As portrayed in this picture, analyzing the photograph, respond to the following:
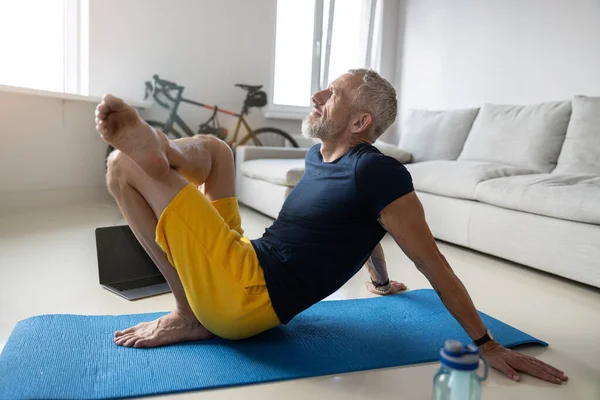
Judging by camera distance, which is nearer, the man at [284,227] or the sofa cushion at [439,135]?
the man at [284,227]

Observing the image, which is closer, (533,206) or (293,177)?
(533,206)

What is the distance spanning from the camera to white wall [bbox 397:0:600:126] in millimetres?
3545

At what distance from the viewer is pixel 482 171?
306 centimetres

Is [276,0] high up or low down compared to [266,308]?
up

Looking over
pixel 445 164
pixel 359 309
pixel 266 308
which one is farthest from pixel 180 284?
pixel 445 164

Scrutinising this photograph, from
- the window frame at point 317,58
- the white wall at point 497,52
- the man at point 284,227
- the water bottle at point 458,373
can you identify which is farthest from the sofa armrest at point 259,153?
the water bottle at point 458,373

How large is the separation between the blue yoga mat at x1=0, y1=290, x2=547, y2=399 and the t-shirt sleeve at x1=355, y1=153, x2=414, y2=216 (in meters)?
0.46

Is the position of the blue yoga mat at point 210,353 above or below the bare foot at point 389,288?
above

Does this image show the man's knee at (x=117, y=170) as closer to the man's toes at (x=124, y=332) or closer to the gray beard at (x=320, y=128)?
the man's toes at (x=124, y=332)

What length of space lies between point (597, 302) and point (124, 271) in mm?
1958

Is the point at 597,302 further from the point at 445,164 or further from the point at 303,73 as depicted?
the point at 303,73

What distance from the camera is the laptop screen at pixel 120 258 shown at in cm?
212

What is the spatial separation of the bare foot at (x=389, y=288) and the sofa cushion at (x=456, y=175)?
1.02 meters

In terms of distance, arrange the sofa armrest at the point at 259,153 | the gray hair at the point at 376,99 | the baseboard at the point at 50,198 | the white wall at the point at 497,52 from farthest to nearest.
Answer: the sofa armrest at the point at 259,153 < the baseboard at the point at 50,198 < the white wall at the point at 497,52 < the gray hair at the point at 376,99
